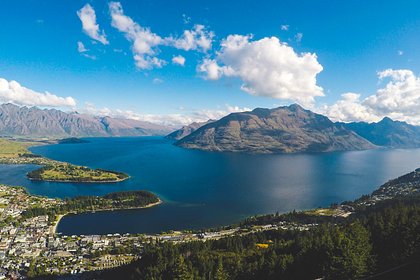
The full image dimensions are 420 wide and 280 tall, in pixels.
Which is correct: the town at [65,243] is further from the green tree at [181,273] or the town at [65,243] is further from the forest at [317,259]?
the green tree at [181,273]

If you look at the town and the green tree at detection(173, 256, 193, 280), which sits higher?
the green tree at detection(173, 256, 193, 280)

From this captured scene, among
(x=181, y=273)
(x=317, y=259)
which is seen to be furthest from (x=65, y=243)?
(x=317, y=259)

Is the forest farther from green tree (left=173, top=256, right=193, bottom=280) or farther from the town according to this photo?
the town

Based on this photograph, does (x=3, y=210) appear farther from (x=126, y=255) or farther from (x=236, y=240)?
(x=236, y=240)

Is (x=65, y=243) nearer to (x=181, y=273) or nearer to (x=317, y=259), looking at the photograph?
(x=181, y=273)

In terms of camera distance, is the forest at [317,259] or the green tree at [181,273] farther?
the green tree at [181,273]

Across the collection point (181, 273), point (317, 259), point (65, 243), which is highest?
point (317, 259)

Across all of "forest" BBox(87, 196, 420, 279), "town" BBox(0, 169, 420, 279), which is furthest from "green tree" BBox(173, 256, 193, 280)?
"town" BBox(0, 169, 420, 279)

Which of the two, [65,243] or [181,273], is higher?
[181,273]

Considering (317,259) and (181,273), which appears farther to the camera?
(317,259)

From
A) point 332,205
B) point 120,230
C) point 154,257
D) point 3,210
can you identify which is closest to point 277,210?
point 332,205

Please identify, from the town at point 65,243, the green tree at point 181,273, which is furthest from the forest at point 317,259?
the town at point 65,243
